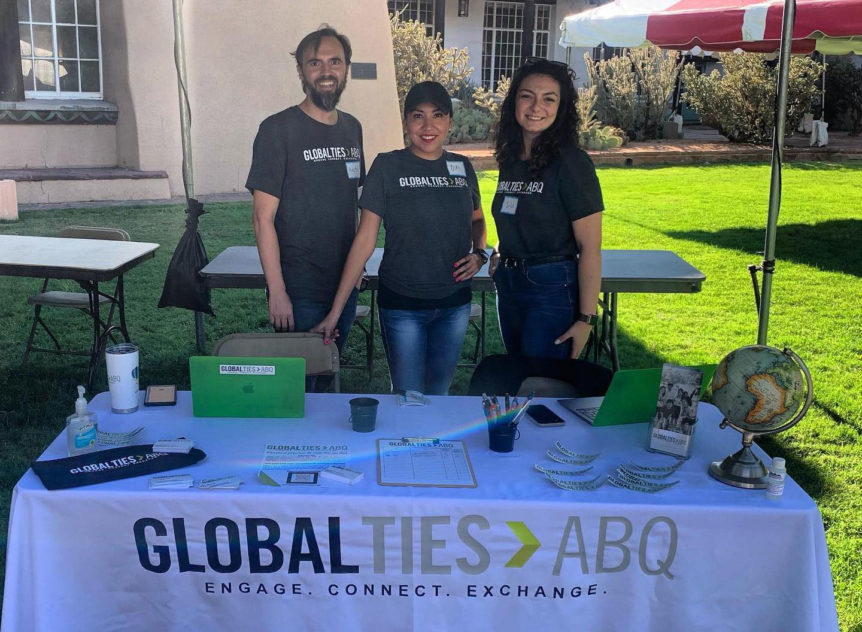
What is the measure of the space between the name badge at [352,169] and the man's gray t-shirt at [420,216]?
177 millimetres

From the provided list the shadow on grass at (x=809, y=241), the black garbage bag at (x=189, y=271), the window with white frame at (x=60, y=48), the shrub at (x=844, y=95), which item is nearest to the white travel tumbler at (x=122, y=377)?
the black garbage bag at (x=189, y=271)

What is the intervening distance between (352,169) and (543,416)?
1.18 metres

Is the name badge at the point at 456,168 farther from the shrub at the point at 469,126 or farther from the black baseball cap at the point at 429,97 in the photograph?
the shrub at the point at 469,126

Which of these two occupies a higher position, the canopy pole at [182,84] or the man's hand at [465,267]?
the canopy pole at [182,84]

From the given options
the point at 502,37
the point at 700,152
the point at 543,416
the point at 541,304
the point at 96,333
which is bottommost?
the point at 96,333

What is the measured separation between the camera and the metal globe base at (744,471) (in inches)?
76.5

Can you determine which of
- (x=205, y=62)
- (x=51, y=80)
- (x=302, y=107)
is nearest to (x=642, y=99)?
(x=205, y=62)

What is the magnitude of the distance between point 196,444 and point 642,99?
598 inches

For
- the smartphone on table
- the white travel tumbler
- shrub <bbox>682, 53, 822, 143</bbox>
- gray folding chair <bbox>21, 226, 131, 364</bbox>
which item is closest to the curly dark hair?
the smartphone on table

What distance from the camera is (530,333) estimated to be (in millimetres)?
2904

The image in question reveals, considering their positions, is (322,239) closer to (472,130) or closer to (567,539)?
(567,539)

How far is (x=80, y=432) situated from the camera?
6.68ft

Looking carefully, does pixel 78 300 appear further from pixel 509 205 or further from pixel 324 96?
pixel 509 205

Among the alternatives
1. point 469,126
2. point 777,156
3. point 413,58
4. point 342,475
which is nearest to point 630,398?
point 342,475
